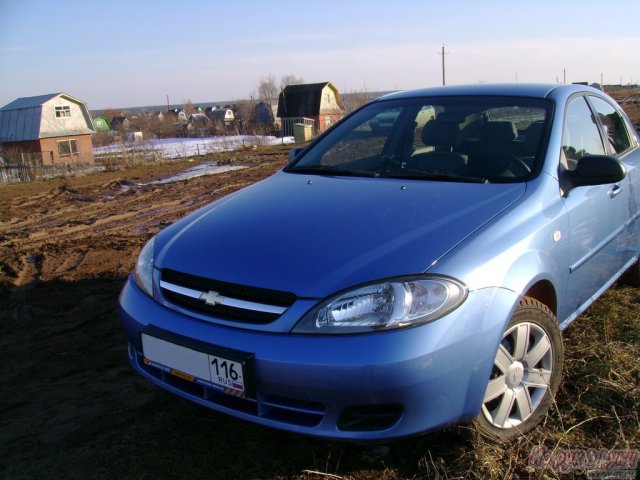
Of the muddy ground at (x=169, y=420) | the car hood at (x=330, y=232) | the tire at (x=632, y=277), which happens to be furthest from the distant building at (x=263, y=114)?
the car hood at (x=330, y=232)

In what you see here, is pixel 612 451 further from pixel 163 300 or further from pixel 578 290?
pixel 163 300

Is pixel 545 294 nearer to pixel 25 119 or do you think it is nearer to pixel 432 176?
pixel 432 176

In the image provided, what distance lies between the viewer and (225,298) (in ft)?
6.84

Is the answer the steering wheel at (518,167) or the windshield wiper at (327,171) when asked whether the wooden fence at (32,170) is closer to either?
the windshield wiper at (327,171)

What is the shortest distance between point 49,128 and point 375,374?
39.4m

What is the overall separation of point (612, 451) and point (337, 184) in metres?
1.80

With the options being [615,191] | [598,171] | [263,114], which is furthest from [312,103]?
[598,171]

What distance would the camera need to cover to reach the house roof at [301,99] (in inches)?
1954

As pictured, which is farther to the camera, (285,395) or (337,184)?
(337,184)

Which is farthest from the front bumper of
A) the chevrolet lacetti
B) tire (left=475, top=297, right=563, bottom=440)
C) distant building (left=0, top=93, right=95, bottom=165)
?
distant building (left=0, top=93, right=95, bottom=165)

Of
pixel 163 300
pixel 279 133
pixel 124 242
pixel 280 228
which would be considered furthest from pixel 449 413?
pixel 279 133

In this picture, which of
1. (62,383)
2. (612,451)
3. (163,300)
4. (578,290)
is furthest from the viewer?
(62,383)

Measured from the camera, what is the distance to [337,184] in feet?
9.71

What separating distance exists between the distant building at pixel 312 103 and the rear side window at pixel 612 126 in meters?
44.7
